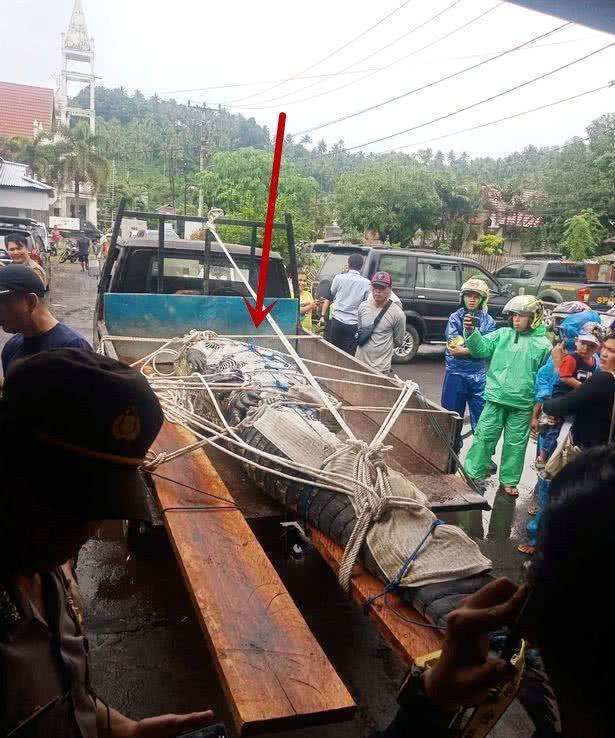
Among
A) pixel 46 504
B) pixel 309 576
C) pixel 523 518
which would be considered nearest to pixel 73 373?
pixel 46 504

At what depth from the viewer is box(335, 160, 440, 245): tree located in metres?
22.5

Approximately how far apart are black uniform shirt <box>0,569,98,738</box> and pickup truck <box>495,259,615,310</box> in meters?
13.5

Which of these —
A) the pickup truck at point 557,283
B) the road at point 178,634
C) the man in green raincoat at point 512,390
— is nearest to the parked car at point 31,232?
the pickup truck at point 557,283

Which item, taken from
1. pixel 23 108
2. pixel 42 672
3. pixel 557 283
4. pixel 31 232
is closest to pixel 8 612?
pixel 42 672

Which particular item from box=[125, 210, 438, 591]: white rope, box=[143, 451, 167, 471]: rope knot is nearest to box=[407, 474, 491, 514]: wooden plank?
box=[125, 210, 438, 591]: white rope

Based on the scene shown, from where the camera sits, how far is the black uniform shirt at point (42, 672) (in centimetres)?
94

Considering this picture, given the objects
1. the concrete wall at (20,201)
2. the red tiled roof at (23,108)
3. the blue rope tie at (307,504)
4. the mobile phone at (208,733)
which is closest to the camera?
the mobile phone at (208,733)

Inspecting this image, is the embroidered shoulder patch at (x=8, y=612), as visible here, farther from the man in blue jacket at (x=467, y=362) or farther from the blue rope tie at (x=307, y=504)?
the man in blue jacket at (x=467, y=362)

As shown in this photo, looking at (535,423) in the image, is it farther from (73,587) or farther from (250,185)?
(250,185)

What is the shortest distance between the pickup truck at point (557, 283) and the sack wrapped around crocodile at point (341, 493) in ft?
37.2

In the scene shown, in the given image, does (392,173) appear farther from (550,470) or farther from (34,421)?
(34,421)

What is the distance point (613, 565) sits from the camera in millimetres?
693

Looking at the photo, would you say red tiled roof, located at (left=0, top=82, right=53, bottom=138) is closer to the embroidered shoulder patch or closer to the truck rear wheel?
the truck rear wheel

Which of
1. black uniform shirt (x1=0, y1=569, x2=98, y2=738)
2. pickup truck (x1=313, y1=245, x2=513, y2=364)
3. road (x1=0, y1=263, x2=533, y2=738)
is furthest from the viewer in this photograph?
pickup truck (x1=313, y1=245, x2=513, y2=364)
